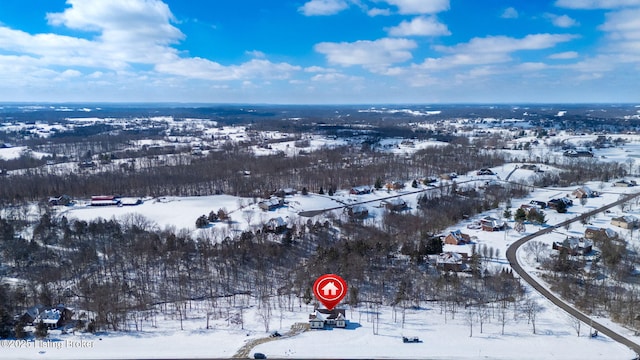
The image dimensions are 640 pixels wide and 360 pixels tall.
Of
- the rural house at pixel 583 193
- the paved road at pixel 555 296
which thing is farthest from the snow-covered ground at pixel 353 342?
the rural house at pixel 583 193

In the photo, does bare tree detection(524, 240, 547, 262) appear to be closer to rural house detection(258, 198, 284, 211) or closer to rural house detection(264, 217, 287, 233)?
rural house detection(264, 217, 287, 233)

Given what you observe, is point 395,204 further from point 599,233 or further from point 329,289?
point 329,289

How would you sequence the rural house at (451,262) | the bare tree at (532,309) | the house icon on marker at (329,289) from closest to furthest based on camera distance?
the house icon on marker at (329,289)
the bare tree at (532,309)
the rural house at (451,262)

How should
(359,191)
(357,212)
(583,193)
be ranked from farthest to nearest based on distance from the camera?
(359,191), (583,193), (357,212)

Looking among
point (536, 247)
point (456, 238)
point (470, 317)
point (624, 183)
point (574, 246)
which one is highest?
point (624, 183)

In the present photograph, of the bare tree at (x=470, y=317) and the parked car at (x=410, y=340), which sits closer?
the parked car at (x=410, y=340)

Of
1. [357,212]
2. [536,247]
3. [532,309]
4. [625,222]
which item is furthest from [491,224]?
[532,309]

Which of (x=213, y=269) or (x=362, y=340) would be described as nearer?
(x=362, y=340)

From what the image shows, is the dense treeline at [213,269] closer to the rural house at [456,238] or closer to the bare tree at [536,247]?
the rural house at [456,238]

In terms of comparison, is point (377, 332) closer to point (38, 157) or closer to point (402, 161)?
point (402, 161)

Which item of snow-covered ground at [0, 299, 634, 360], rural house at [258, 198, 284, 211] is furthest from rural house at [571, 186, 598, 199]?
rural house at [258, 198, 284, 211]

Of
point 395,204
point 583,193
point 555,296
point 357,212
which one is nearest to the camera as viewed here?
point 555,296

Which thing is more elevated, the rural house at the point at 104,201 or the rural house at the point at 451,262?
the rural house at the point at 104,201
